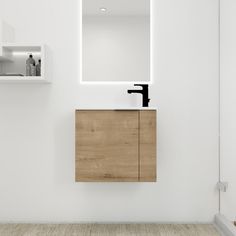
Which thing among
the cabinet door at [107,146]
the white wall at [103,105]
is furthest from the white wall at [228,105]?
the cabinet door at [107,146]

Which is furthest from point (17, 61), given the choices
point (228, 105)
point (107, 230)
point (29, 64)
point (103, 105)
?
point (228, 105)

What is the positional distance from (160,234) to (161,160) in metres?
0.65

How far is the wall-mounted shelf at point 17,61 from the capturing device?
3.01 m

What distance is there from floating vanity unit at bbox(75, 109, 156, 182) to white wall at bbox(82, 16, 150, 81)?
47 cm

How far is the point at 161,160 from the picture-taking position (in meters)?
3.29

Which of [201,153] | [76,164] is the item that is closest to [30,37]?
[76,164]

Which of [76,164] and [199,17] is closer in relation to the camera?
[76,164]

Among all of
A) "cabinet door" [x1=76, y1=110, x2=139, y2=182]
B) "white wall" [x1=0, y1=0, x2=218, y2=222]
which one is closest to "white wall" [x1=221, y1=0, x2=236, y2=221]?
"white wall" [x1=0, y1=0, x2=218, y2=222]

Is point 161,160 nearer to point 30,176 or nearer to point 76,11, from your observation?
point 30,176

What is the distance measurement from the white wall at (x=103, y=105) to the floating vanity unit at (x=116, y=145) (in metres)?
0.30

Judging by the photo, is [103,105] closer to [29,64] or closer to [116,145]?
[116,145]

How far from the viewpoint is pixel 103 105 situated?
3.31 meters

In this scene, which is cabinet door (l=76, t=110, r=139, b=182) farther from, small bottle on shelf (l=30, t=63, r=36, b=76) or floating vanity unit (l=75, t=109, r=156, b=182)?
small bottle on shelf (l=30, t=63, r=36, b=76)

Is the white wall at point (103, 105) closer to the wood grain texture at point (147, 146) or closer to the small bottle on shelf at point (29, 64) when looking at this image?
the small bottle on shelf at point (29, 64)
